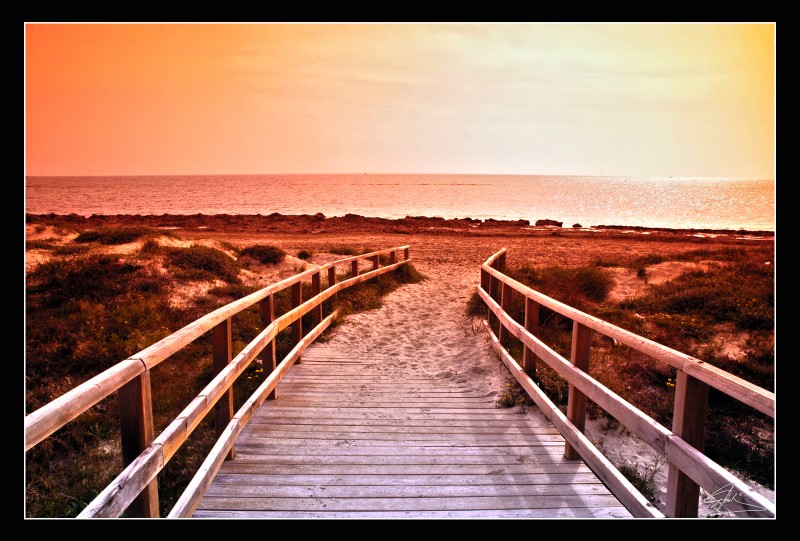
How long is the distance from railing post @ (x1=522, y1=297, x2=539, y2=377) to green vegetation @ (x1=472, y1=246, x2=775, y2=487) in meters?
0.19

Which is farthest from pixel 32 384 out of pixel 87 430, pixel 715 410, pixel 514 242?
pixel 514 242

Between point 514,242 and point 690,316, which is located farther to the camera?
point 514,242

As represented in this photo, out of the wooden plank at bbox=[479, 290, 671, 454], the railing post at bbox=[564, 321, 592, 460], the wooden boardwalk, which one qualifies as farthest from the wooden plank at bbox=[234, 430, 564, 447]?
the wooden plank at bbox=[479, 290, 671, 454]

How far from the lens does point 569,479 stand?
140 inches

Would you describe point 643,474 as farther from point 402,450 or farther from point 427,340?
point 427,340

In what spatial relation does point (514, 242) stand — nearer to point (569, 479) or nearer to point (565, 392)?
point (565, 392)

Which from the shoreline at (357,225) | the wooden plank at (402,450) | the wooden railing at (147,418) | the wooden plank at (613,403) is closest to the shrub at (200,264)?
the wooden railing at (147,418)

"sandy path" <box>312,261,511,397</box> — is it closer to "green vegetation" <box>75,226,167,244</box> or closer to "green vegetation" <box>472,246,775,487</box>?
"green vegetation" <box>472,246,775,487</box>

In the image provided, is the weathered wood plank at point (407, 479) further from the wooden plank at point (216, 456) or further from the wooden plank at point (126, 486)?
the wooden plank at point (126, 486)

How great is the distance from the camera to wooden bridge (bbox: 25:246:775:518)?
217cm

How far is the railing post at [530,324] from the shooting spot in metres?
5.14

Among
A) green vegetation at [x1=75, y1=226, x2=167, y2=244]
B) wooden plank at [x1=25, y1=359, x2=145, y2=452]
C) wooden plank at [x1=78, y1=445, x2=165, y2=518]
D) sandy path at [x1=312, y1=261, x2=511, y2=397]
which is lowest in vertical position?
sandy path at [x1=312, y1=261, x2=511, y2=397]
